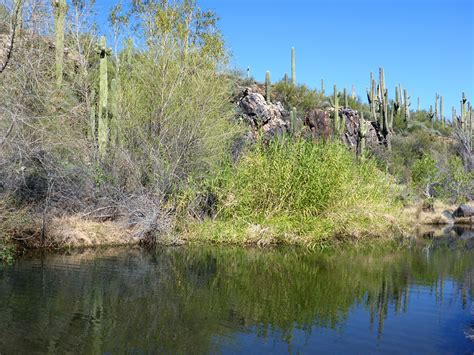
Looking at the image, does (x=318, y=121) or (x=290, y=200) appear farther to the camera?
(x=318, y=121)

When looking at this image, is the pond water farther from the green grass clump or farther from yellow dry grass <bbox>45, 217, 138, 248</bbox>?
the green grass clump

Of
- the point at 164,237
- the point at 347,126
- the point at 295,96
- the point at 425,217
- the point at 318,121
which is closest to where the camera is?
the point at 164,237

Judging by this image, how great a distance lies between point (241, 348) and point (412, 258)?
9301mm

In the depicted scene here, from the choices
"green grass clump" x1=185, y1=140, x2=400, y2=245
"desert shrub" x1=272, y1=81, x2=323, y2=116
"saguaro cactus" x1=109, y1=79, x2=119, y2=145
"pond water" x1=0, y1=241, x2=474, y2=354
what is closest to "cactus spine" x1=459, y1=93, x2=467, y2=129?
"desert shrub" x1=272, y1=81, x2=323, y2=116

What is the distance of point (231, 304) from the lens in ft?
30.9

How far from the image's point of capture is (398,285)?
1148 cm

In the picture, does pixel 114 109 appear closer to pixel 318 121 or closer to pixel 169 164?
pixel 169 164

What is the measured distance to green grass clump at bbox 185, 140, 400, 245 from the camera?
656 inches

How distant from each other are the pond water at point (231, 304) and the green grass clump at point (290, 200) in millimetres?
2136

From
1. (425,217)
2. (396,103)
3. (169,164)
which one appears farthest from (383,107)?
(169,164)

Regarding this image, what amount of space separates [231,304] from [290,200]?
8472 mm

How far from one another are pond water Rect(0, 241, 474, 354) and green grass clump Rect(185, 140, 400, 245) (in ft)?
7.01

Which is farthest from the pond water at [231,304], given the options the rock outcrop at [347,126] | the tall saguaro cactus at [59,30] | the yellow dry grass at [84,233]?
the rock outcrop at [347,126]

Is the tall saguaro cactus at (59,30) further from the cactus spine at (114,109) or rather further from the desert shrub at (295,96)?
the desert shrub at (295,96)
